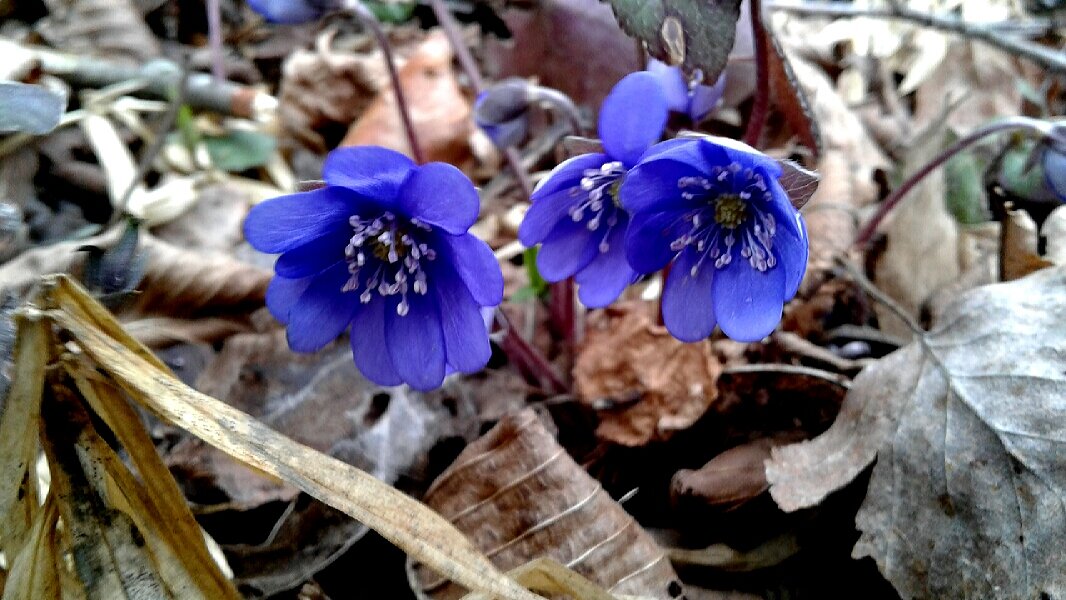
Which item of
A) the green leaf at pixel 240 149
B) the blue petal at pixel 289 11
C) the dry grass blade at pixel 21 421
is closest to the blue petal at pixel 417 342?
the dry grass blade at pixel 21 421

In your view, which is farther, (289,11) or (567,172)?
(289,11)

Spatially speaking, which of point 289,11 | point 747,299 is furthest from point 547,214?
point 289,11

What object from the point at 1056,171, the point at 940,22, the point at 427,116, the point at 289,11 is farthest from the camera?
the point at 427,116

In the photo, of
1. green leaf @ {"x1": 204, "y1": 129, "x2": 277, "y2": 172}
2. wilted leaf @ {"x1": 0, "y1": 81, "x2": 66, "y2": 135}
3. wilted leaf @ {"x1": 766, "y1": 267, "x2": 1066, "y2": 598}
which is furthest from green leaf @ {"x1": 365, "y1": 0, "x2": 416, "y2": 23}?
wilted leaf @ {"x1": 766, "y1": 267, "x2": 1066, "y2": 598}

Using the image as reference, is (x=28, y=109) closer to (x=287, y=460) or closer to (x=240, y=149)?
(x=287, y=460)

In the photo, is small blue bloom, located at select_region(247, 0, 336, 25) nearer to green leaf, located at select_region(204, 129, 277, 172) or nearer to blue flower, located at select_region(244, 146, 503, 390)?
green leaf, located at select_region(204, 129, 277, 172)

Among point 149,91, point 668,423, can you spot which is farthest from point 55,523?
point 149,91

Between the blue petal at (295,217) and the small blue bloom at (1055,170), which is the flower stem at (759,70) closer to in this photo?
the small blue bloom at (1055,170)

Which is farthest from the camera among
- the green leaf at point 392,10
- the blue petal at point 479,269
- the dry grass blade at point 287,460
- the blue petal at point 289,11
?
the green leaf at point 392,10
